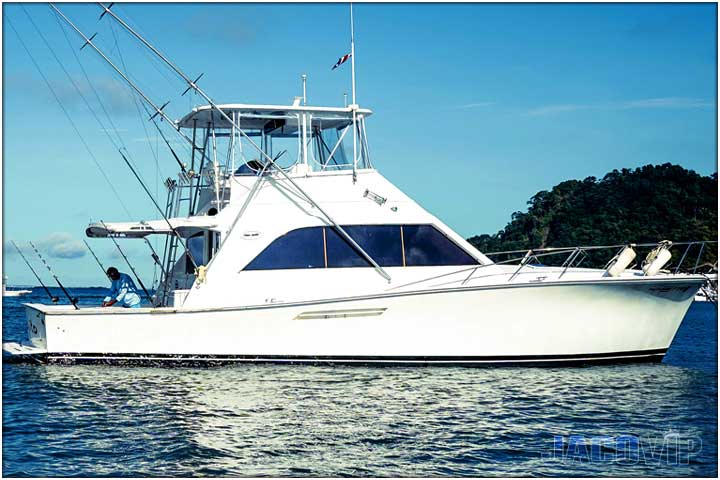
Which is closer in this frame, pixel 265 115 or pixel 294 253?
pixel 294 253

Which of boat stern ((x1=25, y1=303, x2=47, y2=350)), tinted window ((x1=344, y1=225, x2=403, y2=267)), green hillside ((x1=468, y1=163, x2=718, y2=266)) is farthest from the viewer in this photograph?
green hillside ((x1=468, y1=163, x2=718, y2=266))

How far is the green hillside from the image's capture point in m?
73.6

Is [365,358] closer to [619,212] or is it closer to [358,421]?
[358,421]

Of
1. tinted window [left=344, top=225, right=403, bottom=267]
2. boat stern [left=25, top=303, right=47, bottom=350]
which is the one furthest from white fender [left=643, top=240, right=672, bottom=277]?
boat stern [left=25, top=303, right=47, bottom=350]

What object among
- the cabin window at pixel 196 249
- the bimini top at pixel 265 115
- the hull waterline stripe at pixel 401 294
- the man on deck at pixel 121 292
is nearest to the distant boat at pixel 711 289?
the hull waterline stripe at pixel 401 294

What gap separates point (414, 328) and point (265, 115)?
5.14 metres

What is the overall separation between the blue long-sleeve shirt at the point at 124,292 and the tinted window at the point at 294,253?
240 cm

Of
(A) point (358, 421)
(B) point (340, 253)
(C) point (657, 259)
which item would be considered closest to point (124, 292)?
(B) point (340, 253)

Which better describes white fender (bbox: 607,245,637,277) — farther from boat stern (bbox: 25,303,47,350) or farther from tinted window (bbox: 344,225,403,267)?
boat stern (bbox: 25,303,47,350)

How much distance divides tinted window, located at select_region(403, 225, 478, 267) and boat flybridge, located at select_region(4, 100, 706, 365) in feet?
0.06

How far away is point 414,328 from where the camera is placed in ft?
47.5

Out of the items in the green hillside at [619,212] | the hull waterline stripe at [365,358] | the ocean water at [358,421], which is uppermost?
the green hillside at [619,212]

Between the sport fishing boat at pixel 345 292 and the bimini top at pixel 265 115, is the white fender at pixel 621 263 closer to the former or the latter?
the sport fishing boat at pixel 345 292

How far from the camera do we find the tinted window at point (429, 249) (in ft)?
51.3
